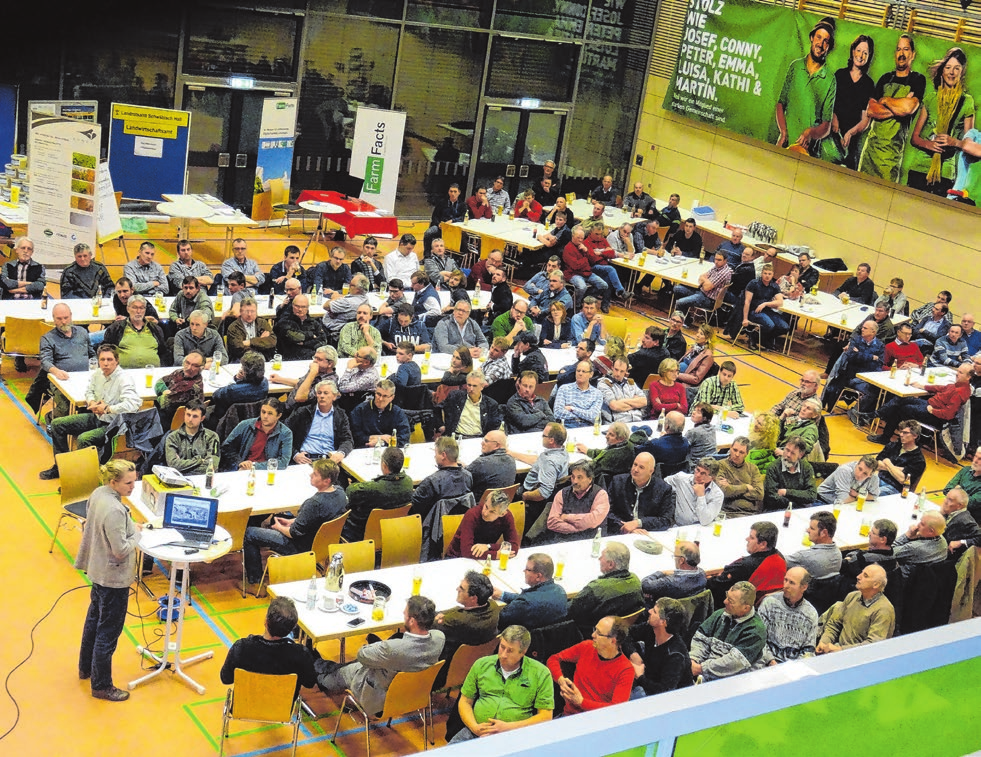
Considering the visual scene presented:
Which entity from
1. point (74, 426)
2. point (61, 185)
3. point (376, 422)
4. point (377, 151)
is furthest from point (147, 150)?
point (376, 422)

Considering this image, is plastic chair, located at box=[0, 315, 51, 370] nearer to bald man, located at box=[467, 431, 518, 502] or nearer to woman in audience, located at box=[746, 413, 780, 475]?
bald man, located at box=[467, 431, 518, 502]

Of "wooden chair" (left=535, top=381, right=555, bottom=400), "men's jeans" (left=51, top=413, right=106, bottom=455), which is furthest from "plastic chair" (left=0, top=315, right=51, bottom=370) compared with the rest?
"wooden chair" (left=535, top=381, right=555, bottom=400)

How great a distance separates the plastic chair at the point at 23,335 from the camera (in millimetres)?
10141

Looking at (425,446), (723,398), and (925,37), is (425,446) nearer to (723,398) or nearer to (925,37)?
(723,398)

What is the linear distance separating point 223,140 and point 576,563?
12.2 meters

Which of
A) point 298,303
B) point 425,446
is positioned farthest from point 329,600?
point 298,303

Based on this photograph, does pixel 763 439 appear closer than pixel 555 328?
Yes

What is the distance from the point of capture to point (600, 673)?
598cm

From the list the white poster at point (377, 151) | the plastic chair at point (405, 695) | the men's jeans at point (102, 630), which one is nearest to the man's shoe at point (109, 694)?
the men's jeans at point (102, 630)

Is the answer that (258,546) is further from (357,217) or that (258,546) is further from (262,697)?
(357,217)

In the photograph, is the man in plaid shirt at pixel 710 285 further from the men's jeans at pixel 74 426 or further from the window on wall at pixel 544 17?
the men's jeans at pixel 74 426

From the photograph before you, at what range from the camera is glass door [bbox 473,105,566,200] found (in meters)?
20.3

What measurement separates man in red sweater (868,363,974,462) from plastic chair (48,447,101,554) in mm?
8907

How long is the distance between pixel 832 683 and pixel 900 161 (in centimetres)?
1613
